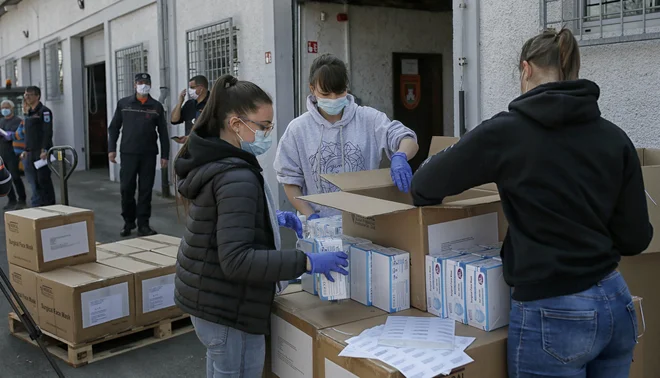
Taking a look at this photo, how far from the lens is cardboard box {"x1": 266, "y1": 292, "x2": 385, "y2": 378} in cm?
195

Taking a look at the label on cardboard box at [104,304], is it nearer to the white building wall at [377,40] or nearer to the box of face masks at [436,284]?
the box of face masks at [436,284]

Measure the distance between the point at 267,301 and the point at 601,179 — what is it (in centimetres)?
105

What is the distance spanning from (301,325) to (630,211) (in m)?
1.01

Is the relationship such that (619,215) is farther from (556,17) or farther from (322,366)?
(556,17)

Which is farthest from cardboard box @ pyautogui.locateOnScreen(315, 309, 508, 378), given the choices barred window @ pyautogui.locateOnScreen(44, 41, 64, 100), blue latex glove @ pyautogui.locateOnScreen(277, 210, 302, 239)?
barred window @ pyautogui.locateOnScreen(44, 41, 64, 100)

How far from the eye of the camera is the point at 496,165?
1.68m

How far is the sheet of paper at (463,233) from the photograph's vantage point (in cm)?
199

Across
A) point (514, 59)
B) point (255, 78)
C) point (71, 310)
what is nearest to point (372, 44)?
point (255, 78)

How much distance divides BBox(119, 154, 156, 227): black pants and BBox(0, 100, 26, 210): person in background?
3365 millimetres

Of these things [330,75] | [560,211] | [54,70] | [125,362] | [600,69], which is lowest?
[125,362]

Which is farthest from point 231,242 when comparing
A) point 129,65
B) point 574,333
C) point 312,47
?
point 129,65

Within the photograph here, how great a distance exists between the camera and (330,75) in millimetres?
2902

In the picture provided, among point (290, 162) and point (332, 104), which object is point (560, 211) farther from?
point (290, 162)

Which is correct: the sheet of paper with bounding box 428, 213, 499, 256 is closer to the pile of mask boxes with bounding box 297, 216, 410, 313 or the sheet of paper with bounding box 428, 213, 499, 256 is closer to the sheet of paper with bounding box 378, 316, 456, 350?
the pile of mask boxes with bounding box 297, 216, 410, 313
